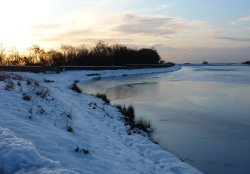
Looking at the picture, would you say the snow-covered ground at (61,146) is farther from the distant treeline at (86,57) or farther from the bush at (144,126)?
the distant treeline at (86,57)

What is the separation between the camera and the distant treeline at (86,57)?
78.8 metres

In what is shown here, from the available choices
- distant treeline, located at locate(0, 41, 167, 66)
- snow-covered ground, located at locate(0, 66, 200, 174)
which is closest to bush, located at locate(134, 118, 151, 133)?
snow-covered ground, located at locate(0, 66, 200, 174)

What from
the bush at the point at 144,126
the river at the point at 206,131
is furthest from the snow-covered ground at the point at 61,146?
the bush at the point at 144,126

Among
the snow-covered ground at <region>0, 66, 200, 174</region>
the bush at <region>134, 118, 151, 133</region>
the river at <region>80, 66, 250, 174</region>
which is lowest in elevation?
the river at <region>80, 66, 250, 174</region>

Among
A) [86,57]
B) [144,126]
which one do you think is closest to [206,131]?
[144,126]

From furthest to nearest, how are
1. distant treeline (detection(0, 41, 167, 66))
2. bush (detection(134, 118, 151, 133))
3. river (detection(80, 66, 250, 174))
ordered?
distant treeline (detection(0, 41, 167, 66))
bush (detection(134, 118, 151, 133))
river (detection(80, 66, 250, 174))

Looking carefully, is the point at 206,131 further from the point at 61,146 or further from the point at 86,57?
the point at 86,57

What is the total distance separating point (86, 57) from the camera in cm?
9281

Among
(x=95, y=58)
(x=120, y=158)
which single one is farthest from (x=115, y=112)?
(x=95, y=58)

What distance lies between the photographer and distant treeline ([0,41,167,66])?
78812 mm

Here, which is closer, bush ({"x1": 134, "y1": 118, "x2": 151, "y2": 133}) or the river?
the river

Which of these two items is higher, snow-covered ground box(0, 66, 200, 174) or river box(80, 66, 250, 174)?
snow-covered ground box(0, 66, 200, 174)

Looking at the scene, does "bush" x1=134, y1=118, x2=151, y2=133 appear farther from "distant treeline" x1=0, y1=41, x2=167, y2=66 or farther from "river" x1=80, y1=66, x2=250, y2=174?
"distant treeline" x1=0, y1=41, x2=167, y2=66

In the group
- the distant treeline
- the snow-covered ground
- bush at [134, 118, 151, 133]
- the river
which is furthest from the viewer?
the distant treeline
